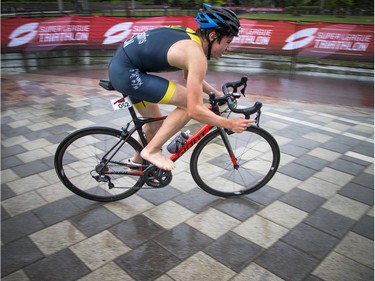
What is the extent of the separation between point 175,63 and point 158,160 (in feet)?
3.07

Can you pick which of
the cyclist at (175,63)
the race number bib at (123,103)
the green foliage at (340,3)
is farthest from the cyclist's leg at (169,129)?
the green foliage at (340,3)

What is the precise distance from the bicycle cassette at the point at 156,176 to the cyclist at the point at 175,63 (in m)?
0.36

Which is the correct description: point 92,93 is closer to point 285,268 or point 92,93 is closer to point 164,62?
point 164,62

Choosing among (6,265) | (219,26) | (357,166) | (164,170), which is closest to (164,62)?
(219,26)

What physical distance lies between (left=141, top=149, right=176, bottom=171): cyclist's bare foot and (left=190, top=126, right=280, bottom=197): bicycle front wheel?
1.33ft

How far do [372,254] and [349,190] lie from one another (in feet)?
3.57

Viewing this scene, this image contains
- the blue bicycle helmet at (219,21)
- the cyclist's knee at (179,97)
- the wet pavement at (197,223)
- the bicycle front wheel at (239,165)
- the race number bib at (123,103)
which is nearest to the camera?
the wet pavement at (197,223)

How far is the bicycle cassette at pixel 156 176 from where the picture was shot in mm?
3245

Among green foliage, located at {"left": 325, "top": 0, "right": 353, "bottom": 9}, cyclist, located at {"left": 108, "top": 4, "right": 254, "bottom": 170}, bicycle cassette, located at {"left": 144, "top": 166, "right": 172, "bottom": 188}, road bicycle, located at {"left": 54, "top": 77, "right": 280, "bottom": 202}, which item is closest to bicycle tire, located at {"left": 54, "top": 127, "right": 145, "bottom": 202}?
road bicycle, located at {"left": 54, "top": 77, "right": 280, "bottom": 202}

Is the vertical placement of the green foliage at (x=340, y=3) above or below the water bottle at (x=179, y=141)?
above

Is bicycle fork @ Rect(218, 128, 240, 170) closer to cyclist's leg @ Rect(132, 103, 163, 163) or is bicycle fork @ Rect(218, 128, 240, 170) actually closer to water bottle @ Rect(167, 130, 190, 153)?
water bottle @ Rect(167, 130, 190, 153)

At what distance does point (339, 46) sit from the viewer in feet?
31.1

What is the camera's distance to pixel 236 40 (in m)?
10.3

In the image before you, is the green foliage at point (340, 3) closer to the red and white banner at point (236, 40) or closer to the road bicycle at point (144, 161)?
the red and white banner at point (236, 40)
